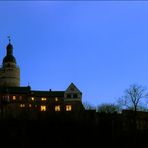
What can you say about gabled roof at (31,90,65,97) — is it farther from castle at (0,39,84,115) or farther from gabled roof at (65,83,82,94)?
gabled roof at (65,83,82,94)

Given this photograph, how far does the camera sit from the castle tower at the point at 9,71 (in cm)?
13625

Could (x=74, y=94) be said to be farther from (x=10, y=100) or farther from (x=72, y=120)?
(x=72, y=120)

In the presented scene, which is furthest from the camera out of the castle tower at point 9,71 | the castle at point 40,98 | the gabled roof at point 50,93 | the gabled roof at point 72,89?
the castle tower at point 9,71

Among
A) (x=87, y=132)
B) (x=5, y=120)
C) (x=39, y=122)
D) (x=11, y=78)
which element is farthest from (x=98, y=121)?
(x=11, y=78)

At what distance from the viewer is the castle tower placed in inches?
5364

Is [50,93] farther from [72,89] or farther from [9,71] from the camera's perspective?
[9,71]

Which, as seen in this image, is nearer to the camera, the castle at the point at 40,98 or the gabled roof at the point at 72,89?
the castle at the point at 40,98

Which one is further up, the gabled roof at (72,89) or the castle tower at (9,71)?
the castle tower at (9,71)

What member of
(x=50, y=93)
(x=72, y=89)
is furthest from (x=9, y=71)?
(x=72, y=89)

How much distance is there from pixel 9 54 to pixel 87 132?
77.5 m

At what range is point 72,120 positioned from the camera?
248ft

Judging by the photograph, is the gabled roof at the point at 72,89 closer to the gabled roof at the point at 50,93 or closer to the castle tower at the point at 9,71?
the gabled roof at the point at 50,93

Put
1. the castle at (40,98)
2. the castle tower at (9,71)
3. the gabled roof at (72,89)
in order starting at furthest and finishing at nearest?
the castle tower at (9,71), the gabled roof at (72,89), the castle at (40,98)

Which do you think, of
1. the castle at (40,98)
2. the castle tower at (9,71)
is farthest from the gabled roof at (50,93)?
the castle tower at (9,71)
